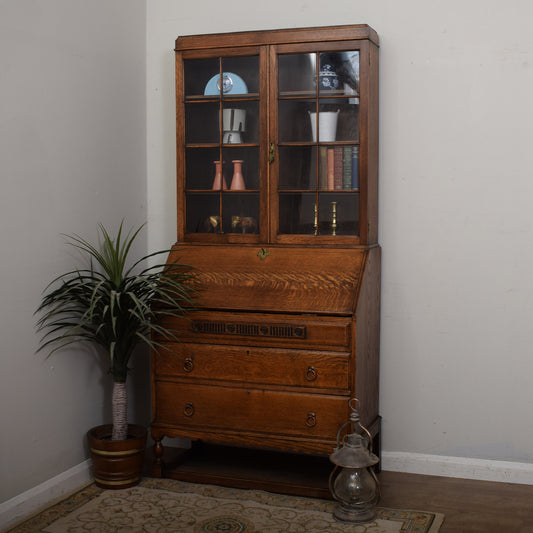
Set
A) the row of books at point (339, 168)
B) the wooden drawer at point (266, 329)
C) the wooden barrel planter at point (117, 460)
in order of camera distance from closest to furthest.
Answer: the wooden drawer at point (266, 329) → the wooden barrel planter at point (117, 460) → the row of books at point (339, 168)

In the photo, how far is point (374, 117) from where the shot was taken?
336cm

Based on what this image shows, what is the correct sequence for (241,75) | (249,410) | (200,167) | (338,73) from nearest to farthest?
(249,410), (338,73), (241,75), (200,167)

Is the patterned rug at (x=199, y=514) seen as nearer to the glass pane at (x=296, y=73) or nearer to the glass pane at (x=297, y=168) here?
the glass pane at (x=297, y=168)

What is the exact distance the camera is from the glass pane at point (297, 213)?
10.9 feet

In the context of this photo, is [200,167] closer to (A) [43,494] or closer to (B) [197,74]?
(B) [197,74]

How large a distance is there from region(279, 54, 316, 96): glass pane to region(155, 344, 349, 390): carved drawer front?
3.90ft

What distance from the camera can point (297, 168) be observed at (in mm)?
3344

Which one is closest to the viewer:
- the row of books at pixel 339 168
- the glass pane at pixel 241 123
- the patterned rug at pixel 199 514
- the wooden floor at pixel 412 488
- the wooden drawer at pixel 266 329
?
the patterned rug at pixel 199 514

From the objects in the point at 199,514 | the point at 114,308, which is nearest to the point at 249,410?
the point at 199,514

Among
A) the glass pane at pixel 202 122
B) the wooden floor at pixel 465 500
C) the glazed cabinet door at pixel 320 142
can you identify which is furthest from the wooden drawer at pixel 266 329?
the glass pane at pixel 202 122

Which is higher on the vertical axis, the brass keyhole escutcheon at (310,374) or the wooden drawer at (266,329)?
the wooden drawer at (266,329)

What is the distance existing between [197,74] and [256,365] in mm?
1412

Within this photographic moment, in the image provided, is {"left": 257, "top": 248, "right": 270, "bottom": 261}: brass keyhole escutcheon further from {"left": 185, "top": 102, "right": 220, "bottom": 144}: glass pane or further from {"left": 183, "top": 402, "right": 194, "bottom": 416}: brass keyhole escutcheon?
{"left": 183, "top": 402, "right": 194, "bottom": 416}: brass keyhole escutcheon

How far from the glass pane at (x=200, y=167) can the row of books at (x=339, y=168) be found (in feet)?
1.72
